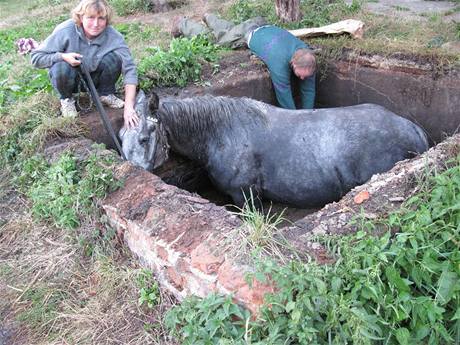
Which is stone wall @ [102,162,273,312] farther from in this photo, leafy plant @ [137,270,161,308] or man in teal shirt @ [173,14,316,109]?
man in teal shirt @ [173,14,316,109]

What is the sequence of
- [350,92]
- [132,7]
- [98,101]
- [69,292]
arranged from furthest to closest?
[132,7]
[350,92]
[98,101]
[69,292]

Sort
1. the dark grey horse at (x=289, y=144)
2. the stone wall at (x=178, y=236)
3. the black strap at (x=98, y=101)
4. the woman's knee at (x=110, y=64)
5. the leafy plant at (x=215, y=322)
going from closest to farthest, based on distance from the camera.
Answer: the leafy plant at (x=215, y=322)
the stone wall at (x=178, y=236)
the black strap at (x=98, y=101)
the dark grey horse at (x=289, y=144)
the woman's knee at (x=110, y=64)

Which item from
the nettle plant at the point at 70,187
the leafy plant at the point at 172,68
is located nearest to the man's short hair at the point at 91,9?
the leafy plant at the point at 172,68

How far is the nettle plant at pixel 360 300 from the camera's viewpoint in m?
2.26

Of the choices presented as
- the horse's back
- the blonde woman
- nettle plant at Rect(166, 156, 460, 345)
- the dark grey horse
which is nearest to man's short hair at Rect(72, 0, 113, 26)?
the blonde woman

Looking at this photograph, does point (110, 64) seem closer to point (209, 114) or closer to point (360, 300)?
point (209, 114)

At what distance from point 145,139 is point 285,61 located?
2.22 meters

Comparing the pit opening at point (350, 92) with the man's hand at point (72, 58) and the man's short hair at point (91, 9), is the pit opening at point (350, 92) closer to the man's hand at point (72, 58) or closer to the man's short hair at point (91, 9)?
the man's hand at point (72, 58)

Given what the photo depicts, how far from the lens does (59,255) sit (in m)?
3.55

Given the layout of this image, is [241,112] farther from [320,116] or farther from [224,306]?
[224,306]

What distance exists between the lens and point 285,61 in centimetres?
552

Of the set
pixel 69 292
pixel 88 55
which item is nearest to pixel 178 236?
pixel 69 292

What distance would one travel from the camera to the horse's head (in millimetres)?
4062

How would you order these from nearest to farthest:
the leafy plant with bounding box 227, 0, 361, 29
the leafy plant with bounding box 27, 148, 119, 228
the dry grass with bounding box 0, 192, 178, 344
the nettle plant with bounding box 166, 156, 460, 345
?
the nettle plant with bounding box 166, 156, 460, 345 → the dry grass with bounding box 0, 192, 178, 344 → the leafy plant with bounding box 27, 148, 119, 228 → the leafy plant with bounding box 227, 0, 361, 29
